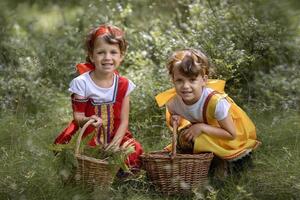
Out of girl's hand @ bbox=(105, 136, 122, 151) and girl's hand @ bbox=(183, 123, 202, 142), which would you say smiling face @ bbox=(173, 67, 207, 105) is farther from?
girl's hand @ bbox=(105, 136, 122, 151)

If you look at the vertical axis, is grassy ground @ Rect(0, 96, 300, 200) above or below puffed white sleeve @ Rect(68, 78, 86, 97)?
below

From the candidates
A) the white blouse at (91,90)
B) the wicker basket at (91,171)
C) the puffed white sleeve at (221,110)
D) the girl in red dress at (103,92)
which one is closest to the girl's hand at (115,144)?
the girl in red dress at (103,92)

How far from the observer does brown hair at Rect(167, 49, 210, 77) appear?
3572 millimetres

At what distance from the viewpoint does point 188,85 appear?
141 inches

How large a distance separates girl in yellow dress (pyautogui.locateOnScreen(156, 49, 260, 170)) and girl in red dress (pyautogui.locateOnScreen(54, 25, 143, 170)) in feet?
1.11

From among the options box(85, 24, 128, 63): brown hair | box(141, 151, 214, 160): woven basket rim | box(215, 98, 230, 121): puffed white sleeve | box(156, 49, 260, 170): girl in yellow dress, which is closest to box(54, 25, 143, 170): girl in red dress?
box(85, 24, 128, 63): brown hair

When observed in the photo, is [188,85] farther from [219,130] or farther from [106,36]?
[106,36]

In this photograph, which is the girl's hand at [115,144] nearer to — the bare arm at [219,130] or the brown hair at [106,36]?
the bare arm at [219,130]

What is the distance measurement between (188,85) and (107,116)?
22.9 inches

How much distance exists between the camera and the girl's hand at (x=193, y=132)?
3637 mm

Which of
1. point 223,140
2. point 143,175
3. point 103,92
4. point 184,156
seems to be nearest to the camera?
point 184,156

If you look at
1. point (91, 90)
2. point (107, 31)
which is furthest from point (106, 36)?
point (91, 90)

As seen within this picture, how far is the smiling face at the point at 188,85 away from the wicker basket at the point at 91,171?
2.20 ft

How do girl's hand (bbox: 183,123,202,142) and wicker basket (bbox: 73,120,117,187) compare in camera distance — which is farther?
girl's hand (bbox: 183,123,202,142)
